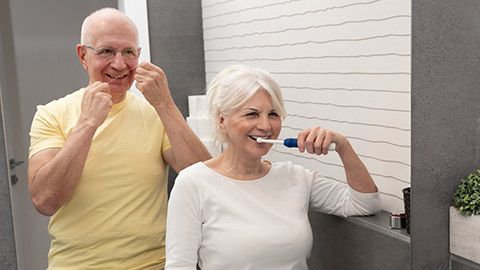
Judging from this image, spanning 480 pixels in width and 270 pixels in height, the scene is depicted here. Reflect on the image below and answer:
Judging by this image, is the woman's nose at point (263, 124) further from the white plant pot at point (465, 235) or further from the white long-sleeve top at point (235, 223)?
the white plant pot at point (465, 235)

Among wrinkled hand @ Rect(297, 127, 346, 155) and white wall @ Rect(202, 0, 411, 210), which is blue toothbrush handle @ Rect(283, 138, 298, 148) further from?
white wall @ Rect(202, 0, 411, 210)

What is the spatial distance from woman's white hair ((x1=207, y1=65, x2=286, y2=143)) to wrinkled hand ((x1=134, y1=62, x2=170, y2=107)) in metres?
0.21

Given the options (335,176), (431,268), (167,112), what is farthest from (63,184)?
(431,268)

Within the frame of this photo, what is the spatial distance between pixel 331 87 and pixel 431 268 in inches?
27.9

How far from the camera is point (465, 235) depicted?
55.2 inches

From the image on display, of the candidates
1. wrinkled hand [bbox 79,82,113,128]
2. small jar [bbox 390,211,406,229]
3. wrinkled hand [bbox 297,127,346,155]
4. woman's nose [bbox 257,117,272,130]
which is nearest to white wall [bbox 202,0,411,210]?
small jar [bbox 390,211,406,229]

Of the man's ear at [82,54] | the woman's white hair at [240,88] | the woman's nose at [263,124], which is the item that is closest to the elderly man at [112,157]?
the man's ear at [82,54]

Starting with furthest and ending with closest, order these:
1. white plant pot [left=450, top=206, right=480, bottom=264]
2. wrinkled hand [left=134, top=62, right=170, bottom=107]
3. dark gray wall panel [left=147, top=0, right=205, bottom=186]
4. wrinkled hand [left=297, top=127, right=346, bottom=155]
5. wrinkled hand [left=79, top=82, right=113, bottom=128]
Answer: dark gray wall panel [left=147, top=0, right=205, bottom=186], wrinkled hand [left=134, top=62, right=170, bottom=107], wrinkled hand [left=79, top=82, right=113, bottom=128], wrinkled hand [left=297, top=127, right=346, bottom=155], white plant pot [left=450, top=206, right=480, bottom=264]

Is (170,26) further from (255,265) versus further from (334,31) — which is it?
(255,265)

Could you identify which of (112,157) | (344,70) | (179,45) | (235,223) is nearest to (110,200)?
(112,157)

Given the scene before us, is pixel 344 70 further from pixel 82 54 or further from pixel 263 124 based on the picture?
pixel 82 54

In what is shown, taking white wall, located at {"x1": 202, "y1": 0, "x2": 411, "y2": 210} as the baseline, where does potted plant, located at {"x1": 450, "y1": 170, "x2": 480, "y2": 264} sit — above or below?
below

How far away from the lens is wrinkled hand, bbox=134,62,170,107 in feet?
5.57

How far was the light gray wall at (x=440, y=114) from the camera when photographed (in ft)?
4.49
